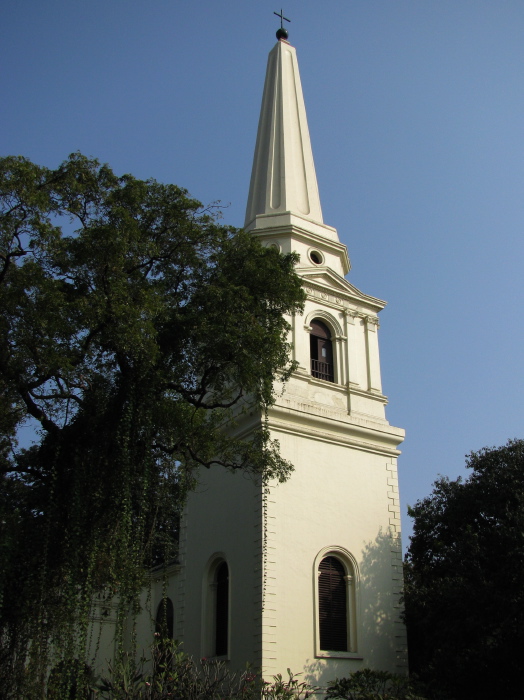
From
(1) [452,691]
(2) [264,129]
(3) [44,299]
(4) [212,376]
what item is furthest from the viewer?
(2) [264,129]

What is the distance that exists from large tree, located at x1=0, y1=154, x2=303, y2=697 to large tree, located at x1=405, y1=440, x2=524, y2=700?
17.9 ft

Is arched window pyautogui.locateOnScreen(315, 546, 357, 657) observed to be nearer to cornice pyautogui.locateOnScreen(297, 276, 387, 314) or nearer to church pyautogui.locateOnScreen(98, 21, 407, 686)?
church pyautogui.locateOnScreen(98, 21, 407, 686)

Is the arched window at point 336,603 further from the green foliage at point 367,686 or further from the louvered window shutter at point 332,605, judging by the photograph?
the green foliage at point 367,686

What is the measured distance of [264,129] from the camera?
26516 millimetres

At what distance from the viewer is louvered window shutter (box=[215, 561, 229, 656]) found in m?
18.2

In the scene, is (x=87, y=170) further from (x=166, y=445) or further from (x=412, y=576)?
(x=412, y=576)

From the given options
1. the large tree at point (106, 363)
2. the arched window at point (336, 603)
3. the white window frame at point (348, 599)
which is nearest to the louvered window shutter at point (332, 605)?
the arched window at point (336, 603)

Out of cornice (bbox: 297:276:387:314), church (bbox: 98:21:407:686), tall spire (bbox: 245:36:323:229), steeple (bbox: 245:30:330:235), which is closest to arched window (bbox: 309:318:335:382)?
church (bbox: 98:21:407:686)

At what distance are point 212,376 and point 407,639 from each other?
938 centimetres

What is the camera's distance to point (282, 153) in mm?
25438

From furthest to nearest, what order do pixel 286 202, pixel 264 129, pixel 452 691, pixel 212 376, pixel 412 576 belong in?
1. pixel 264 129
2. pixel 286 202
3. pixel 412 576
4. pixel 452 691
5. pixel 212 376

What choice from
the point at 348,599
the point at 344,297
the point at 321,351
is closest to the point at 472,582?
the point at 348,599

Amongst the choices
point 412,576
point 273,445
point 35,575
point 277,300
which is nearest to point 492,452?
point 412,576

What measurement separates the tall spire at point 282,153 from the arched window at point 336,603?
10896 mm
